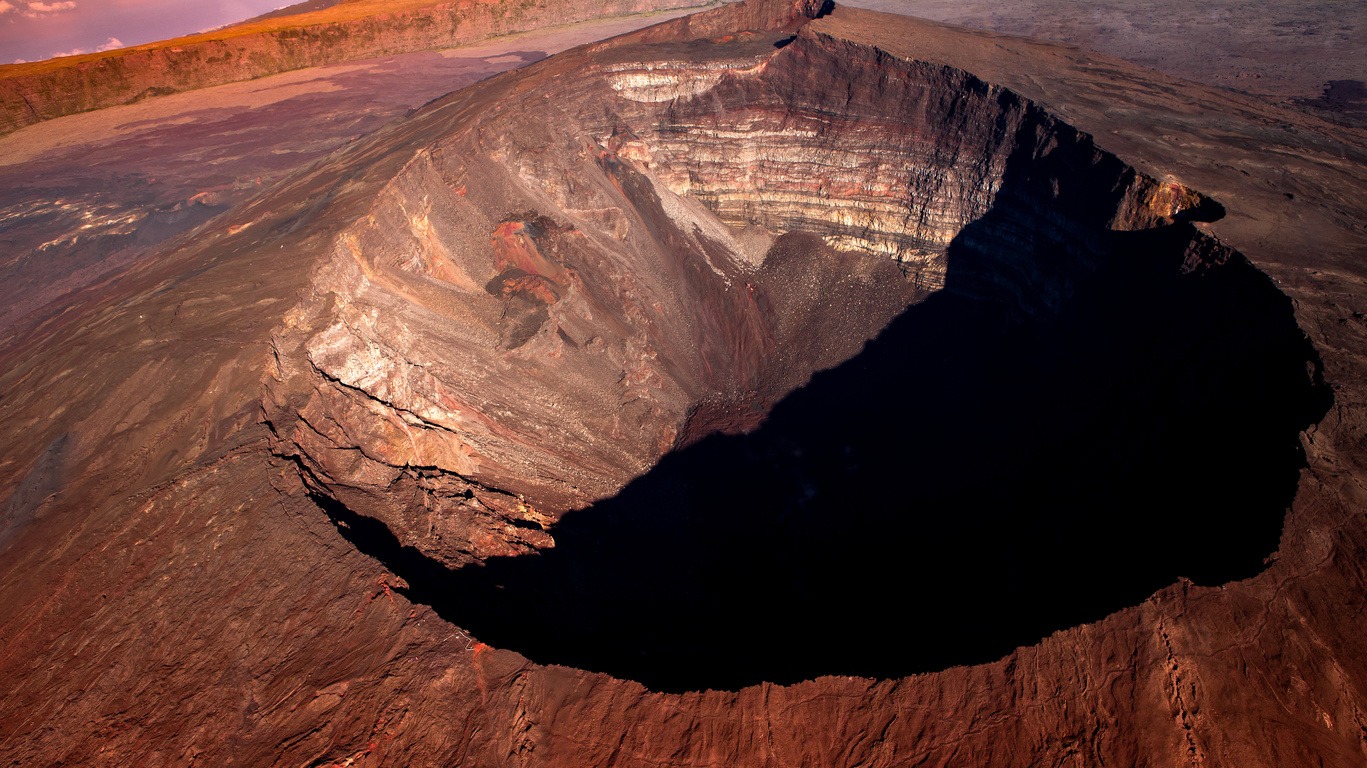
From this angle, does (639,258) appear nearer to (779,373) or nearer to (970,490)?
(779,373)

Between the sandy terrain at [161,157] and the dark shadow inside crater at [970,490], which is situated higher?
the sandy terrain at [161,157]

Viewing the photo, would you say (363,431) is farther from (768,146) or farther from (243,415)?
(768,146)

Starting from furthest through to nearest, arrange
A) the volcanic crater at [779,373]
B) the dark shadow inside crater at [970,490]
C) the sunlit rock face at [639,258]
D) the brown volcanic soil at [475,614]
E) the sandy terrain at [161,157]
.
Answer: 1. the sandy terrain at [161,157]
2. the sunlit rock face at [639,258]
3. the volcanic crater at [779,373]
4. the dark shadow inside crater at [970,490]
5. the brown volcanic soil at [475,614]

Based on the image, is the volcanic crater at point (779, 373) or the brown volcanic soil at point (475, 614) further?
the volcanic crater at point (779, 373)

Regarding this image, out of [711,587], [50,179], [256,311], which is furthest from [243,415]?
[50,179]

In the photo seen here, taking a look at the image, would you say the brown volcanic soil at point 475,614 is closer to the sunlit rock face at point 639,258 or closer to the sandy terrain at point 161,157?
the sunlit rock face at point 639,258

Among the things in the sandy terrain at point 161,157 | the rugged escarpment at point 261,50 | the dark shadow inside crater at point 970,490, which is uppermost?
the rugged escarpment at point 261,50

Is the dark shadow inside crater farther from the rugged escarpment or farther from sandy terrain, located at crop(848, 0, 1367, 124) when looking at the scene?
the rugged escarpment

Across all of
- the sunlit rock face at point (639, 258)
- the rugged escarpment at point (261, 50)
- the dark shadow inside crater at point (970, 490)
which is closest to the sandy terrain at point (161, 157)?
the rugged escarpment at point (261, 50)
